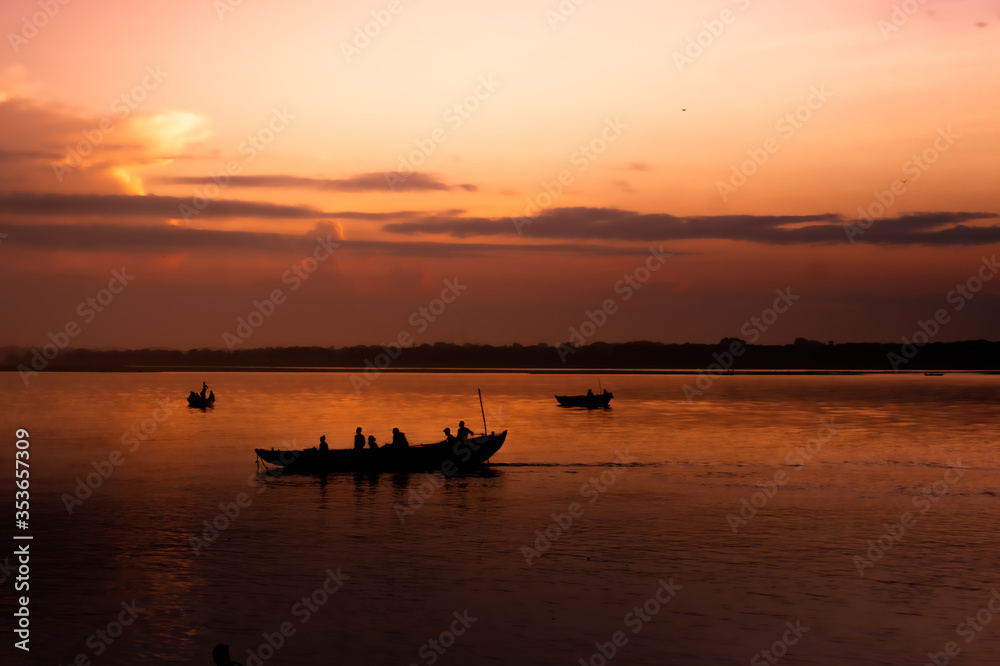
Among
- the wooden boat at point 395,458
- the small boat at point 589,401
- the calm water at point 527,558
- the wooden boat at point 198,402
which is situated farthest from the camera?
the wooden boat at point 198,402

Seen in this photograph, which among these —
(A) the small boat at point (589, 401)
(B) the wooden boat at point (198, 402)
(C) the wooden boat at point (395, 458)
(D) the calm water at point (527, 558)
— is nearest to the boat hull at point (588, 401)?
(A) the small boat at point (589, 401)

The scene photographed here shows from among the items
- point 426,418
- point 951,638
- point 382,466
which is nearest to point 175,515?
point 382,466

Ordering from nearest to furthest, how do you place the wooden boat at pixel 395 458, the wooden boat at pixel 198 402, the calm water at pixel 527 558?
the calm water at pixel 527 558 → the wooden boat at pixel 395 458 → the wooden boat at pixel 198 402

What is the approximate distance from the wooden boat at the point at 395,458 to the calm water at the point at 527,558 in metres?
0.92

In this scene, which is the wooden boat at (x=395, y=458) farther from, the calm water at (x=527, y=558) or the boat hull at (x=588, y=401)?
the boat hull at (x=588, y=401)

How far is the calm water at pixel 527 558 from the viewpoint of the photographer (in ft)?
66.8

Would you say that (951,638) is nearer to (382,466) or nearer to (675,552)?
(675,552)

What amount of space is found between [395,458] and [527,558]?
A: 21336 millimetres

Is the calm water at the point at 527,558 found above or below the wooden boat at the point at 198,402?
below

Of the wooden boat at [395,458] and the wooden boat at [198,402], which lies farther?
the wooden boat at [198,402]

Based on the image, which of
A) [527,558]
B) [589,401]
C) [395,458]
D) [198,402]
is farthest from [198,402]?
[527,558]

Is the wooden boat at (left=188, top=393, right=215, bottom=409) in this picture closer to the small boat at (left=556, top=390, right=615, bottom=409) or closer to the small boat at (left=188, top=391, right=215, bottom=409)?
the small boat at (left=188, top=391, right=215, bottom=409)

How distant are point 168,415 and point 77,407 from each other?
1835 cm

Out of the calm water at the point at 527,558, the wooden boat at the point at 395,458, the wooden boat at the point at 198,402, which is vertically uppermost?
the wooden boat at the point at 198,402
